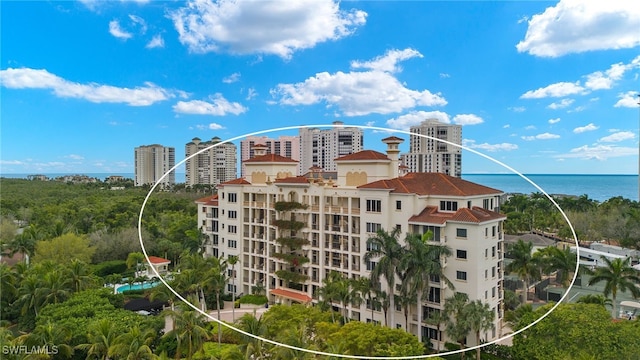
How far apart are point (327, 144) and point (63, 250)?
1364cm

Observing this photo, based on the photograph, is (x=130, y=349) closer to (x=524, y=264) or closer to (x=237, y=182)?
(x=237, y=182)

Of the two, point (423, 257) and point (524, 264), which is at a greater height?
point (423, 257)

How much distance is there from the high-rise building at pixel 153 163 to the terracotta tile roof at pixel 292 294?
135cm

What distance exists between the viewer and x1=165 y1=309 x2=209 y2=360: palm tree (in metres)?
6.73

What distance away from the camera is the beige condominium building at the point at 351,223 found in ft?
9.62

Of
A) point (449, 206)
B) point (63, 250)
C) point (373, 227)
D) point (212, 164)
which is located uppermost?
point (212, 164)

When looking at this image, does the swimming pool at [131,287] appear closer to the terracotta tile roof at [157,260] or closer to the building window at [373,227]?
the terracotta tile roof at [157,260]

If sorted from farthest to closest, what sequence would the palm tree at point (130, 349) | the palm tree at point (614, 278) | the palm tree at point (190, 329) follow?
the palm tree at point (614, 278)
the palm tree at point (190, 329)
the palm tree at point (130, 349)

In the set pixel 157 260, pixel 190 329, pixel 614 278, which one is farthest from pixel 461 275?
pixel 614 278

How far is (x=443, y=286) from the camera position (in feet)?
10.3

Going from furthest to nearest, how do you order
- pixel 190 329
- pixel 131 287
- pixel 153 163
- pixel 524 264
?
pixel 131 287
pixel 190 329
pixel 153 163
pixel 524 264

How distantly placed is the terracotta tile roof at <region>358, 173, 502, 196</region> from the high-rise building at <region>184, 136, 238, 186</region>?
3.83 feet

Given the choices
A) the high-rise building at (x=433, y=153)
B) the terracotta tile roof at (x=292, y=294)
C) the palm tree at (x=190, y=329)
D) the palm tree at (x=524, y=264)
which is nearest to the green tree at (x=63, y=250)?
the palm tree at (x=190, y=329)

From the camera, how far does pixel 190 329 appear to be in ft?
22.4
